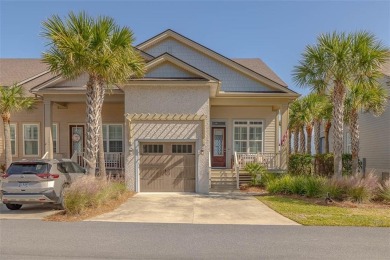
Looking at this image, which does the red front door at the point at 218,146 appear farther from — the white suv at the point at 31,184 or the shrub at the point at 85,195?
the white suv at the point at 31,184

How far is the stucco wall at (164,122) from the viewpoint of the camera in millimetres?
14648

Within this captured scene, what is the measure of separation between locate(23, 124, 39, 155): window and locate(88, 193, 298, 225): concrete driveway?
956 centimetres

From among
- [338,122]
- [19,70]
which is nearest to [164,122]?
[338,122]

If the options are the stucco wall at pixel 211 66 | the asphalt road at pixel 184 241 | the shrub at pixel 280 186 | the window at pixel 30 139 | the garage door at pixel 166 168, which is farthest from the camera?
the window at pixel 30 139

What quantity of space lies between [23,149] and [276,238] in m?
17.7

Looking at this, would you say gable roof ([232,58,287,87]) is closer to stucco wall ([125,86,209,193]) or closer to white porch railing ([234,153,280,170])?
white porch railing ([234,153,280,170])

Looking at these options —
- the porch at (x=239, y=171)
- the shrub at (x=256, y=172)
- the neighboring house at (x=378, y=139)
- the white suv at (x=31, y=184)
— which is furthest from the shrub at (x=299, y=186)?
the white suv at (x=31, y=184)

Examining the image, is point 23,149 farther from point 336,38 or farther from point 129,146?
point 336,38

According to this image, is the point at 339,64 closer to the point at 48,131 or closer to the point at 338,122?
the point at 338,122

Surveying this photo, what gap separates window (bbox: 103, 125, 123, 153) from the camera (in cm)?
1841

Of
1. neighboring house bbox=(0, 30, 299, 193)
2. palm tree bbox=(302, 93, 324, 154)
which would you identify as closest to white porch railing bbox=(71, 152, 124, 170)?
neighboring house bbox=(0, 30, 299, 193)

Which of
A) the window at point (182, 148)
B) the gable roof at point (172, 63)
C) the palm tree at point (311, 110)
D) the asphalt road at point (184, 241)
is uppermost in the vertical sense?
the gable roof at point (172, 63)

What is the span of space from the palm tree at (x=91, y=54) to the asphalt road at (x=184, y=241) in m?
4.40

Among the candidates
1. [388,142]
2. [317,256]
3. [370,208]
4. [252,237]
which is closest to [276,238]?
[252,237]
